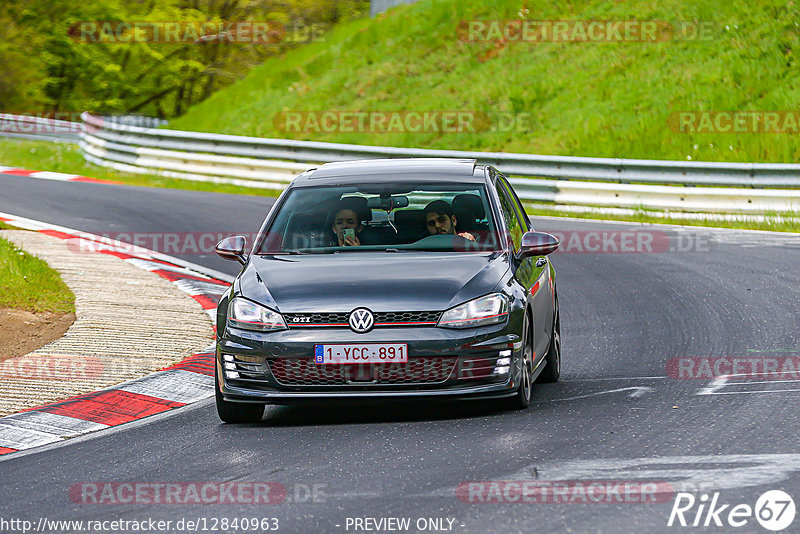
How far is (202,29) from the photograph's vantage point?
5200cm

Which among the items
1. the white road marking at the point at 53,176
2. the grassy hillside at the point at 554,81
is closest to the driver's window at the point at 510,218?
the grassy hillside at the point at 554,81

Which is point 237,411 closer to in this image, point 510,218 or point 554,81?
point 510,218

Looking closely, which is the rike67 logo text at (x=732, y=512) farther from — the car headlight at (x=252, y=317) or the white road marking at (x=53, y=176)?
the white road marking at (x=53, y=176)

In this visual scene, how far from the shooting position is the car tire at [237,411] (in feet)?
24.9

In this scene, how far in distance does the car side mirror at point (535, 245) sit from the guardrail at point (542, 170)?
39.4 feet

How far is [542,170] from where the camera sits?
22.2 meters

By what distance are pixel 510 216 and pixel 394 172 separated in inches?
33.9

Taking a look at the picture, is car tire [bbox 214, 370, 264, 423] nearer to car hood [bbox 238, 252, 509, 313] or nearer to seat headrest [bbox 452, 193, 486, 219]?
car hood [bbox 238, 252, 509, 313]

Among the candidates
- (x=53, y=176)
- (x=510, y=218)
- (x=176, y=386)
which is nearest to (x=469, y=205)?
(x=510, y=218)

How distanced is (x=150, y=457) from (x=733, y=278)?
8.42 metres

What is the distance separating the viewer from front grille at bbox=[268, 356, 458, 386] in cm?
710

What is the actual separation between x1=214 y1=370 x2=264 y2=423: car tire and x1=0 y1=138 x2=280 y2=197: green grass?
1728 centimetres

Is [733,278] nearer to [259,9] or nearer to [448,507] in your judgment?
[448,507]

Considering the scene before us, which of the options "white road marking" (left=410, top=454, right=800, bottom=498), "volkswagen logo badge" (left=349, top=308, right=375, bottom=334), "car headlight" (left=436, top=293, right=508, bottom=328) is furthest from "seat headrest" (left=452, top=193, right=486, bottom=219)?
"white road marking" (left=410, top=454, right=800, bottom=498)
